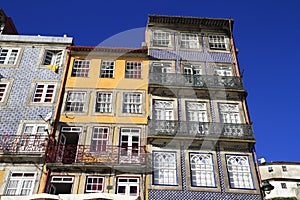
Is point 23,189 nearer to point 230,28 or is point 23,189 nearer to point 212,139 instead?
point 212,139

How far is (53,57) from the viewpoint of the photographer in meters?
18.6

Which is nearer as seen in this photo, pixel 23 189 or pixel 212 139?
pixel 23 189

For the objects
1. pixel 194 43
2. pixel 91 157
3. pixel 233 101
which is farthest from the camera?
pixel 194 43

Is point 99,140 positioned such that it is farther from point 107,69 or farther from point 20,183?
point 107,69

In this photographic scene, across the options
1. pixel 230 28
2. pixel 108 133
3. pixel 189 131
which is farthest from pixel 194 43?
pixel 108 133

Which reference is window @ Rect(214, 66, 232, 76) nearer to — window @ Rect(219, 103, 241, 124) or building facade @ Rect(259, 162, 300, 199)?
window @ Rect(219, 103, 241, 124)

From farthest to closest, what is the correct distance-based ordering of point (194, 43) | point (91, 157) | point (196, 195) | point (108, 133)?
point (194, 43) → point (108, 133) → point (91, 157) → point (196, 195)

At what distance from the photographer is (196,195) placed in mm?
13266

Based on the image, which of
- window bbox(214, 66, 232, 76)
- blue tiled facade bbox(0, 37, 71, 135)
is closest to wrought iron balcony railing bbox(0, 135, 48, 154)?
blue tiled facade bbox(0, 37, 71, 135)

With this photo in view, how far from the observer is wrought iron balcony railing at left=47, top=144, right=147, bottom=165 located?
14172mm

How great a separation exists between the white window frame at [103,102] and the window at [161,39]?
4.56 m

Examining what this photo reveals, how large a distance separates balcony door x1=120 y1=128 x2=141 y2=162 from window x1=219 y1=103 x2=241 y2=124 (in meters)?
4.44

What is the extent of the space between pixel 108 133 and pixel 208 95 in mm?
5664

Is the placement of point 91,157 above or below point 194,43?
below
